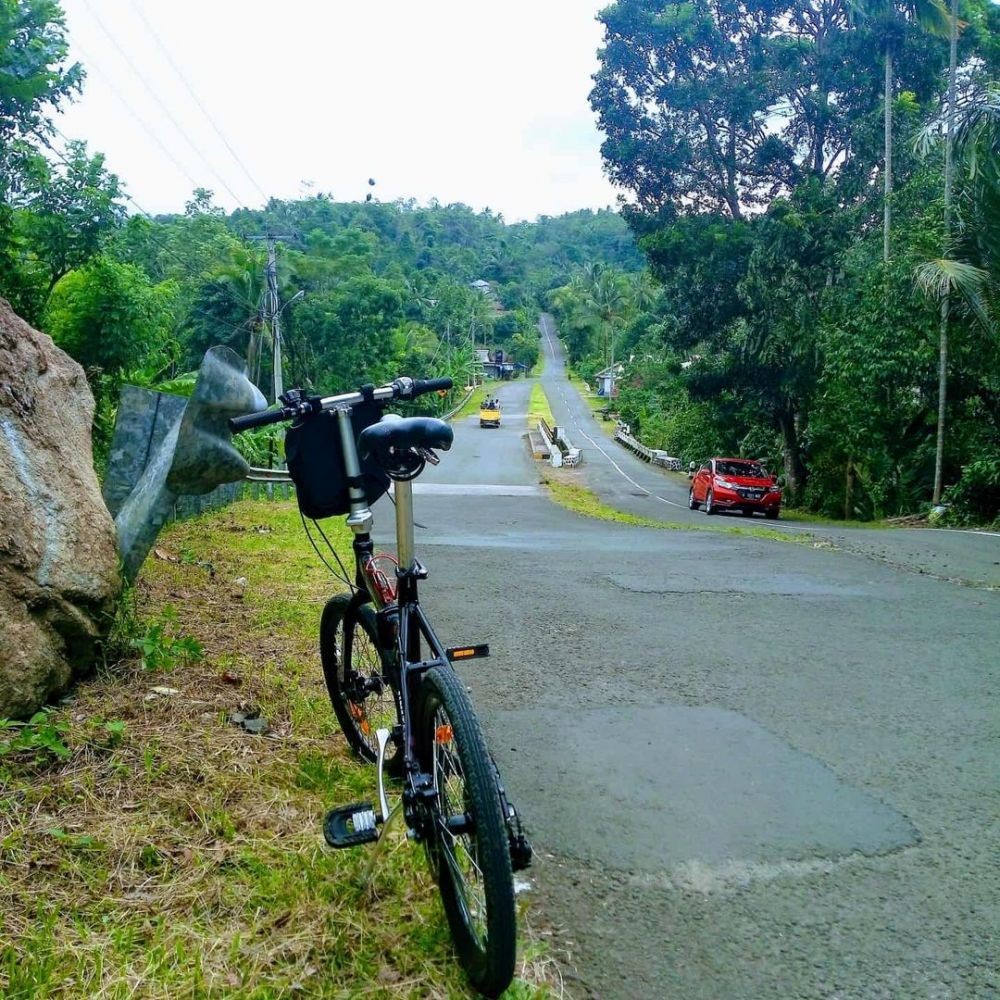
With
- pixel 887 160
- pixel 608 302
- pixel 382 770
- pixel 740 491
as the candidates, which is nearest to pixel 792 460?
pixel 740 491

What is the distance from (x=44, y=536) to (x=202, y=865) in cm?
188

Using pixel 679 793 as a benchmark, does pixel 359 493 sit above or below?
above

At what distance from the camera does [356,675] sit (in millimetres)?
3924

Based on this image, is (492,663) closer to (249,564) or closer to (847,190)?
(249,564)

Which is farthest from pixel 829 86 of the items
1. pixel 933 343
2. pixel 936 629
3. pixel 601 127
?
pixel 936 629

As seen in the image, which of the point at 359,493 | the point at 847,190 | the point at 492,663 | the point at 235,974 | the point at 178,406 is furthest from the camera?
the point at 847,190

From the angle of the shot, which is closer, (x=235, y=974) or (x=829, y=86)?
(x=235, y=974)

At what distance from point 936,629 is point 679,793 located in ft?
12.8

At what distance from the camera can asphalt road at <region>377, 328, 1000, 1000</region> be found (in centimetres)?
289

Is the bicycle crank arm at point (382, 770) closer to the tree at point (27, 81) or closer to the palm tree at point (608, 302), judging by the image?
the tree at point (27, 81)

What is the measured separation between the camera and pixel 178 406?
22.0ft

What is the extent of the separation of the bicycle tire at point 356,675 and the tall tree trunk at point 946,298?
56.7 ft

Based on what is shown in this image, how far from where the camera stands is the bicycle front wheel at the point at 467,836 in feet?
7.88

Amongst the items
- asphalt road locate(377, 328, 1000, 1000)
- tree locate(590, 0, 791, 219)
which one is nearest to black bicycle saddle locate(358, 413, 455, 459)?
asphalt road locate(377, 328, 1000, 1000)
